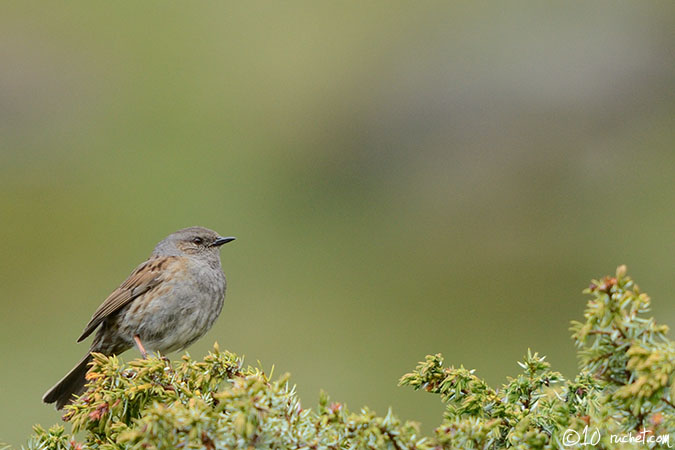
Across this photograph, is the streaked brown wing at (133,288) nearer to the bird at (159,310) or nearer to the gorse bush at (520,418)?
the bird at (159,310)

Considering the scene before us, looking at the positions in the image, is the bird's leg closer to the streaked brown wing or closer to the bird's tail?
the streaked brown wing

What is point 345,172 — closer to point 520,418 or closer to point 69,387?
point 69,387

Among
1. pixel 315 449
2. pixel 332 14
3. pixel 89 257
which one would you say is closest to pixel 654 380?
pixel 315 449

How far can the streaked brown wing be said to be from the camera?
3906 mm

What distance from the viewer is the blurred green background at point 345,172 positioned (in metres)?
7.77

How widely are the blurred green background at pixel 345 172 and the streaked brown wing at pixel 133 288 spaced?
1339mm

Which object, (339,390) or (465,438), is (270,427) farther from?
(339,390)

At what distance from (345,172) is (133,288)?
721cm

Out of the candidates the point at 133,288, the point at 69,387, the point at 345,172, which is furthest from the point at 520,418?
the point at 345,172

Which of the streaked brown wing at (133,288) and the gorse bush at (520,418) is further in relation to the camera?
the streaked brown wing at (133,288)

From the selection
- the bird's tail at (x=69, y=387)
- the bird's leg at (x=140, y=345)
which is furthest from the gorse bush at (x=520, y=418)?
the bird's leg at (x=140, y=345)

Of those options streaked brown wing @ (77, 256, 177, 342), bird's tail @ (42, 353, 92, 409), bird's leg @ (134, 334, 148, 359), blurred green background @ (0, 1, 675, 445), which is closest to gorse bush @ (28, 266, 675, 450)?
bird's tail @ (42, 353, 92, 409)

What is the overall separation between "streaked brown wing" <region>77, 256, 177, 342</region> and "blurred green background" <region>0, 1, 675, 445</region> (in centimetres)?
134

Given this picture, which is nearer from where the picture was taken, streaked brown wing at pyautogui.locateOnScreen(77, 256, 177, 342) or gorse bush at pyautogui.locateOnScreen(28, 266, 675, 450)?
gorse bush at pyautogui.locateOnScreen(28, 266, 675, 450)
